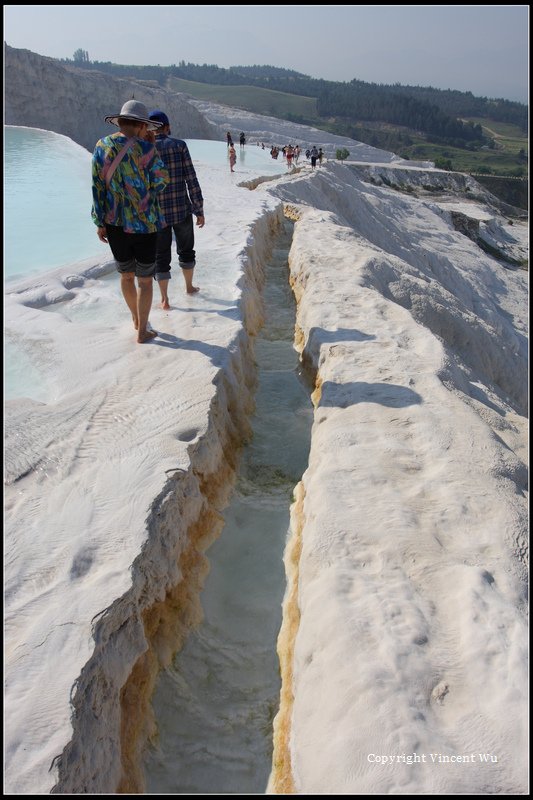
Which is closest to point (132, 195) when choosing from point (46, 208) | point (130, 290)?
point (130, 290)

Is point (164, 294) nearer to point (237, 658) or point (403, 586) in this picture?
point (237, 658)

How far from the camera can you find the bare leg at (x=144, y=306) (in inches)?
154

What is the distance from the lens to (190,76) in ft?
468

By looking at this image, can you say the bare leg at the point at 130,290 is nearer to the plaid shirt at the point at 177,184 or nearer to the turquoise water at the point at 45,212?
the plaid shirt at the point at 177,184

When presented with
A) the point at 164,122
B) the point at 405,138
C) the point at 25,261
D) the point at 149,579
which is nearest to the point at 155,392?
the point at 149,579

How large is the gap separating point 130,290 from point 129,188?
2.43 ft

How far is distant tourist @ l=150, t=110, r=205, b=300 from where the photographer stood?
4.52 m

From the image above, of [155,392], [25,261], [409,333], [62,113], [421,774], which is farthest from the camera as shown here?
[62,113]

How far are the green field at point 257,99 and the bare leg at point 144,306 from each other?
96.5 metres

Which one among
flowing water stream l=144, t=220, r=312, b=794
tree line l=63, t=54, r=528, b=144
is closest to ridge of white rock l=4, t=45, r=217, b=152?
flowing water stream l=144, t=220, r=312, b=794

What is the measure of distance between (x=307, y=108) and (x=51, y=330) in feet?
366

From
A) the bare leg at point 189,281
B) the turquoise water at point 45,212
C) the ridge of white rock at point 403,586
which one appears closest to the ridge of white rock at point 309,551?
the ridge of white rock at point 403,586

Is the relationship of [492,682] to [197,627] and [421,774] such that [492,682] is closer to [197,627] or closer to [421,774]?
[421,774]

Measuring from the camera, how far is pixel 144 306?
13.1 ft
